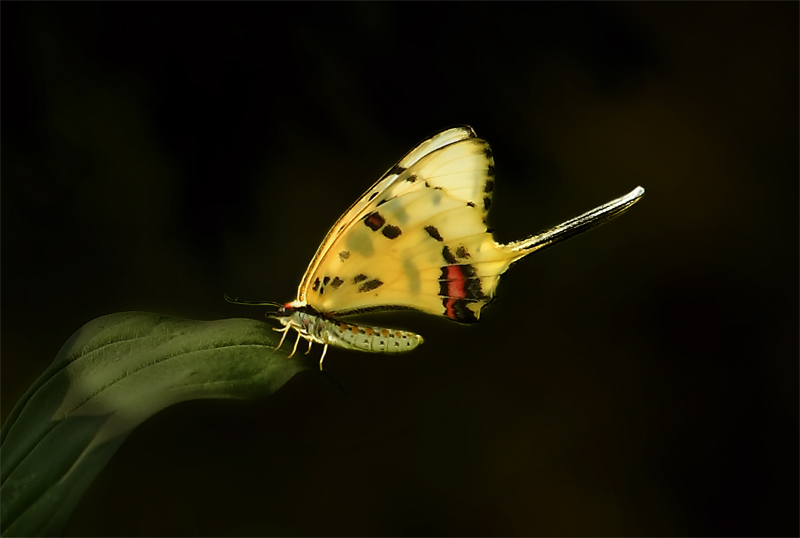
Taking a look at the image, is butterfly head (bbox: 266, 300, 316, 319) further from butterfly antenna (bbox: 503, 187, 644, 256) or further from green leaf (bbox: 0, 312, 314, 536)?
butterfly antenna (bbox: 503, 187, 644, 256)

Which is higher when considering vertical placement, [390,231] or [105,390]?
[390,231]

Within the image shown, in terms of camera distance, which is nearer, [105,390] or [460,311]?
[105,390]

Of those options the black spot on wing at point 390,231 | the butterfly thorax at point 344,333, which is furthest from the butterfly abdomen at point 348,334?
the black spot on wing at point 390,231

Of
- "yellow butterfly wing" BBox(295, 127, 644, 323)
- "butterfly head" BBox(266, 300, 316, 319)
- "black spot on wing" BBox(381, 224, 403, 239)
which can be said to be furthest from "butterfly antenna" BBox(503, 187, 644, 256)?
"butterfly head" BBox(266, 300, 316, 319)

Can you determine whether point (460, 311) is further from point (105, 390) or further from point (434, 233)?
point (105, 390)

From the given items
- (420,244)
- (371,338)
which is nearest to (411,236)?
(420,244)

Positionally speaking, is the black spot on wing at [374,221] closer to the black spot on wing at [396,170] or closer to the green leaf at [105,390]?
the black spot on wing at [396,170]
